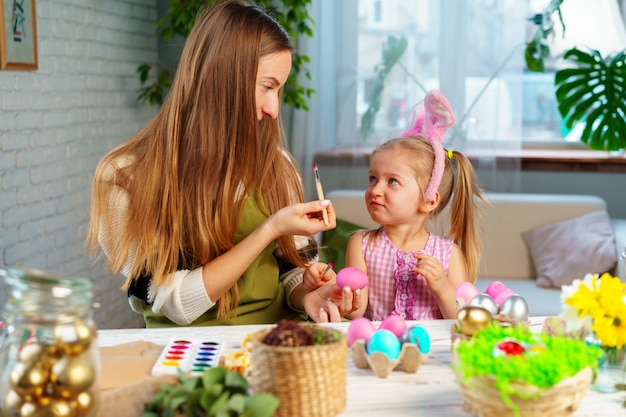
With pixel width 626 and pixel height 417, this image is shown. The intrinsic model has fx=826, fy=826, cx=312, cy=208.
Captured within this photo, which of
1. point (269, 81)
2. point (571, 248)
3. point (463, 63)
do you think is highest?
point (463, 63)

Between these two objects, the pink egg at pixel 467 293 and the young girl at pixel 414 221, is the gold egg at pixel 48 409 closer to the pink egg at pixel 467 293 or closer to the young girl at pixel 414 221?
the pink egg at pixel 467 293

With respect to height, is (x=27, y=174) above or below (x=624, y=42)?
below

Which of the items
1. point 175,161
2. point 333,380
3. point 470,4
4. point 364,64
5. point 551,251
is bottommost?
point 551,251

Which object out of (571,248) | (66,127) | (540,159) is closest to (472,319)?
(571,248)

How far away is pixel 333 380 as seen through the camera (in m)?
1.08

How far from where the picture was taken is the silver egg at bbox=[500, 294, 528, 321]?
141cm

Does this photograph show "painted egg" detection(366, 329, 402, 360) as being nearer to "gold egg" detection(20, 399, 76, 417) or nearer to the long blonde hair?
"gold egg" detection(20, 399, 76, 417)

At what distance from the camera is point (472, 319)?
1.30 m

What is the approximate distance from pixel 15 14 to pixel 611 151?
9.14ft

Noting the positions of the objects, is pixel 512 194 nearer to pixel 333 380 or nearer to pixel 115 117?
pixel 115 117

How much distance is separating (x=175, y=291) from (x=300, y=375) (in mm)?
754

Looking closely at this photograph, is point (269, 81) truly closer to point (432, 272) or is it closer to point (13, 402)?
point (432, 272)

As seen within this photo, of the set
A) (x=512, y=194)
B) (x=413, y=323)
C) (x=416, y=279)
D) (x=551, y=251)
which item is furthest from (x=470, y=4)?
(x=413, y=323)

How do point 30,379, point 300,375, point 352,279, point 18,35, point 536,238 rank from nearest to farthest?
point 30,379 < point 300,375 < point 352,279 < point 18,35 < point 536,238
